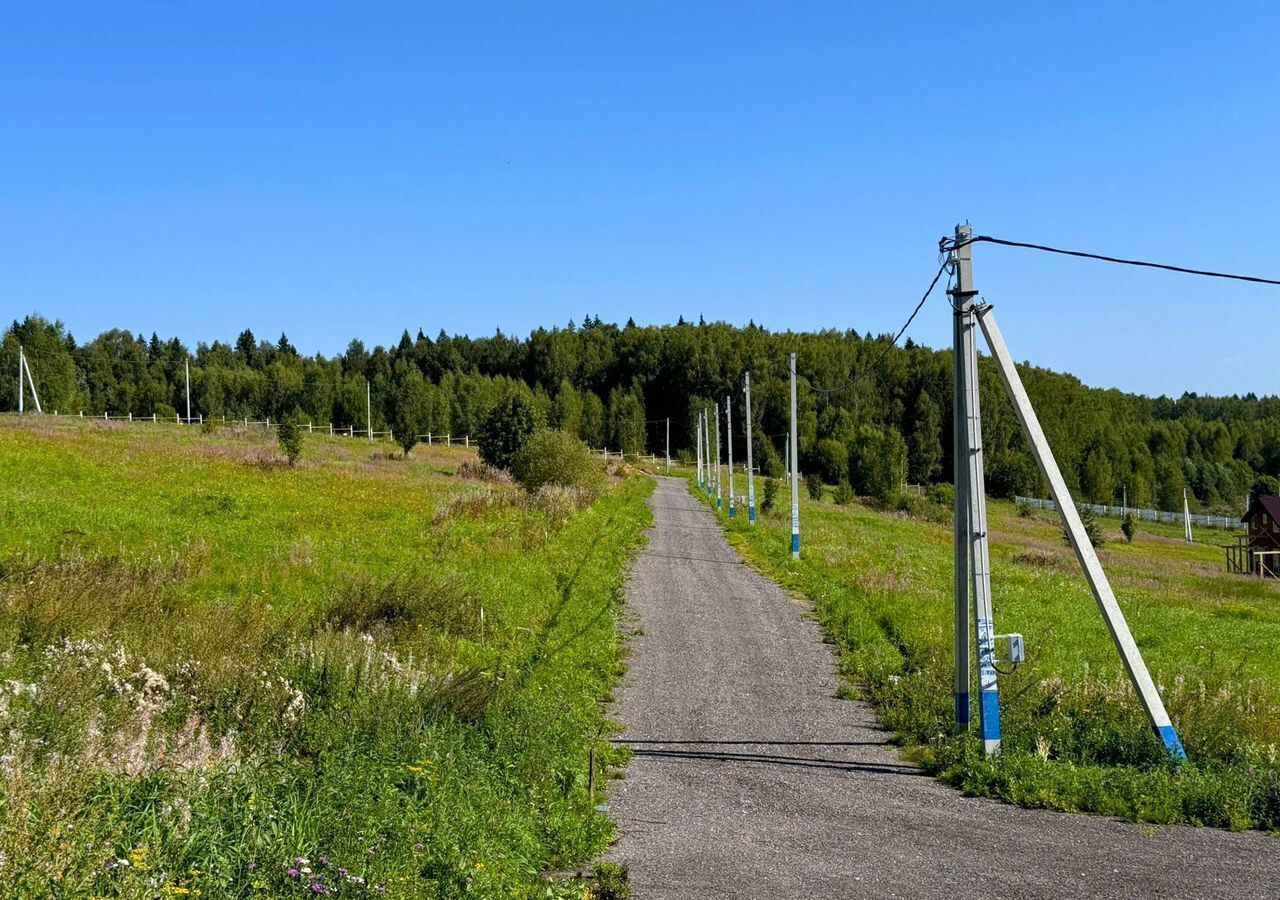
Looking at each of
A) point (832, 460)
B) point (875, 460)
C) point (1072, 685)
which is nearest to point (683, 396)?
point (832, 460)

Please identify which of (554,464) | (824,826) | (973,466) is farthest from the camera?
(554,464)

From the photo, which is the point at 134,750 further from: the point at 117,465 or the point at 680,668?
the point at 117,465

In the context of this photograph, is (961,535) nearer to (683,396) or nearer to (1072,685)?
(1072,685)

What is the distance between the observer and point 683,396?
137875 millimetres

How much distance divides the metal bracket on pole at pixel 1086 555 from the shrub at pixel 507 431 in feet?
151

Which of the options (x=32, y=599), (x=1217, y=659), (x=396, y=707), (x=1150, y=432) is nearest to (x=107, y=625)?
(x=32, y=599)

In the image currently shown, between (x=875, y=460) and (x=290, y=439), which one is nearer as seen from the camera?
(x=290, y=439)

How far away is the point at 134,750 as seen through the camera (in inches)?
239

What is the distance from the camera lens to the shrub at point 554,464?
1603 inches

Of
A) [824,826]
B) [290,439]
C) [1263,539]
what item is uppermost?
[290,439]

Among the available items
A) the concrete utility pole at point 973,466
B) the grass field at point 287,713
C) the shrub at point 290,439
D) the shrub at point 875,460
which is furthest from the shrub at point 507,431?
the shrub at point 875,460

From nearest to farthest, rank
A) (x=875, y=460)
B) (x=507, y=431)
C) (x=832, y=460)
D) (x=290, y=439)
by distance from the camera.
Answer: (x=290, y=439) < (x=507, y=431) < (x=875, y=460) < (x=832, y=460)

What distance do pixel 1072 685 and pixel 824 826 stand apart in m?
5.12

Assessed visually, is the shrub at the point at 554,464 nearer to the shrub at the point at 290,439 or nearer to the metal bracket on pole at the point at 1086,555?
the shrub at the point at 290,439
